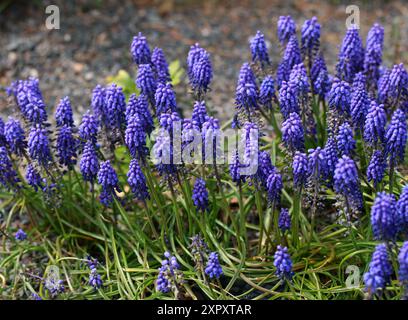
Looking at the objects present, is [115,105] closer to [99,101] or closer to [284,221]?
[99,101]

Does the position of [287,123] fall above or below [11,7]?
below

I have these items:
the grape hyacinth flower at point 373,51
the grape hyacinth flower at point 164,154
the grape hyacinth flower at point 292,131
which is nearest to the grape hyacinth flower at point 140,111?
the grape hyacinth flower at point 164,154

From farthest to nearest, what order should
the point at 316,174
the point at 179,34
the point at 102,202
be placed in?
1. the point at 179,34
2. the point at 102,202
3. the point at 316,174

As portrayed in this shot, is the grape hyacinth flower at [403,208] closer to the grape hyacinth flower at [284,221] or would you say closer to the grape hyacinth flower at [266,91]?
the grape hyacinth flower at [284,221]

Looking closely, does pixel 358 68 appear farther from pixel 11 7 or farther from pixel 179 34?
pixel 11 7

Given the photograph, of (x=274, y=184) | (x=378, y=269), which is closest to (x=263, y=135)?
(x=274, y=184)
